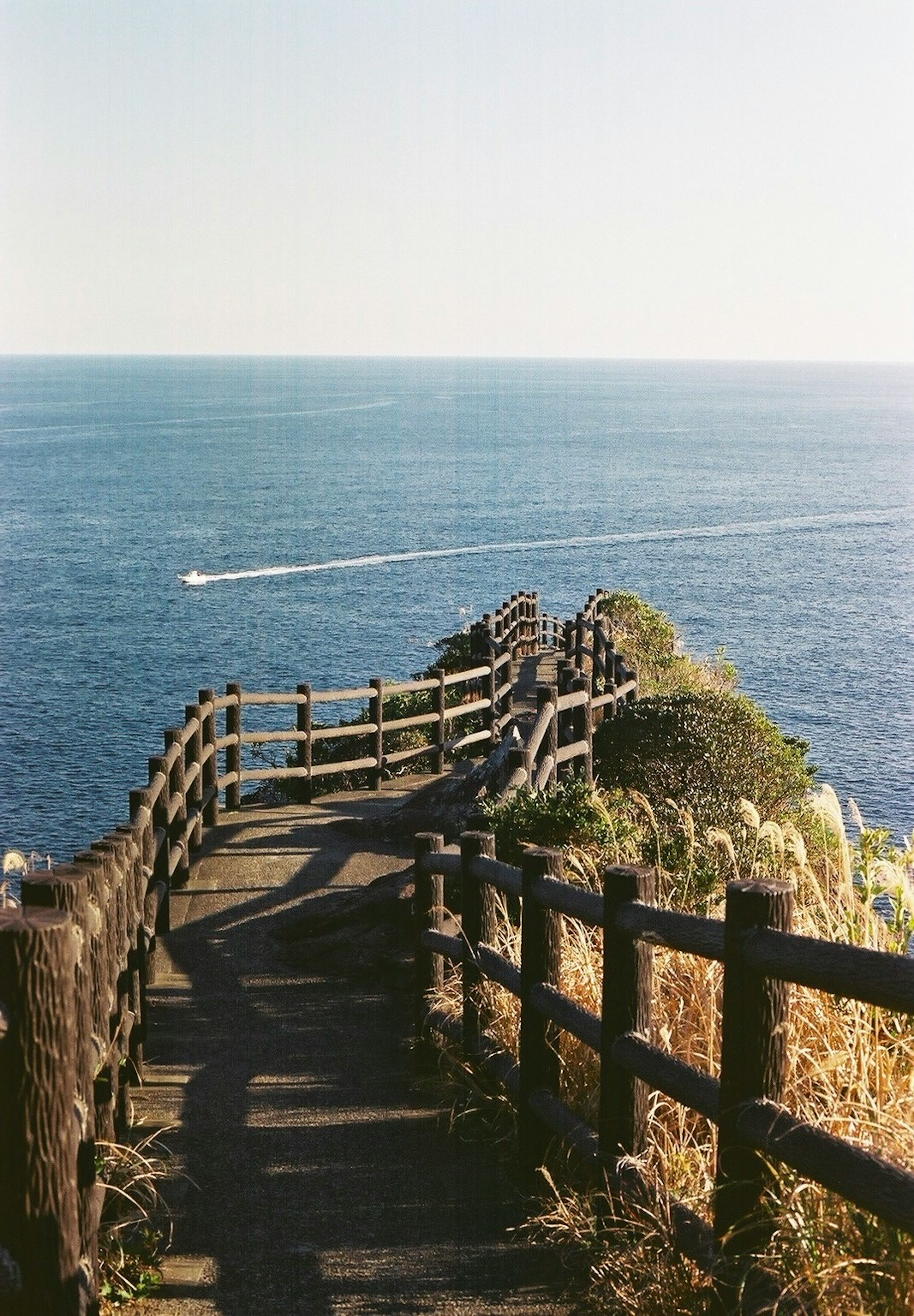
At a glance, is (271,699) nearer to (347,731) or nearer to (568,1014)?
(347,731)

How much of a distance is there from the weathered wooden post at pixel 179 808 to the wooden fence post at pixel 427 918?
3847 millimetres

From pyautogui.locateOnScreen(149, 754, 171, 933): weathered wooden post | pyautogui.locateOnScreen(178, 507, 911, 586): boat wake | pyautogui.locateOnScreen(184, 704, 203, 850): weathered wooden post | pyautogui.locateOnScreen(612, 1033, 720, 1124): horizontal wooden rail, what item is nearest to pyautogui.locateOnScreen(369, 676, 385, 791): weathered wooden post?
pyautogui.locateOnScreen(184, 704, 203, 850): weathered wooden post

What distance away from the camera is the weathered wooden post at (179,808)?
11852 mm

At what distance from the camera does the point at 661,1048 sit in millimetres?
5148

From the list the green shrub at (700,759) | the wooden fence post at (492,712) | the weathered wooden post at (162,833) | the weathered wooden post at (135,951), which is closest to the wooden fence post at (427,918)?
the weathered wooden post at (135,951)

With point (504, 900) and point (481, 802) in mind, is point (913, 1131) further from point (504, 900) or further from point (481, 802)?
point (481, 802)

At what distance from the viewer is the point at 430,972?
26.6 feet

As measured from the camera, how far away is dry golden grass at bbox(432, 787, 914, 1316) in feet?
13.2

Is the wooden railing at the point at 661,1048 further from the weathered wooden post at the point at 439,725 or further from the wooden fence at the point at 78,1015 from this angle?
the weathered wooden post at the point at 439,725

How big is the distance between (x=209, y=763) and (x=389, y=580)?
63114 mm

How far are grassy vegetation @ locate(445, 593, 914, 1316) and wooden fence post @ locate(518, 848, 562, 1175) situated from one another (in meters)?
0.18

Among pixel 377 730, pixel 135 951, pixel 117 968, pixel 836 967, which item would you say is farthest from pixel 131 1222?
pixel 377 730

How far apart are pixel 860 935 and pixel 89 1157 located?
10.8 ft

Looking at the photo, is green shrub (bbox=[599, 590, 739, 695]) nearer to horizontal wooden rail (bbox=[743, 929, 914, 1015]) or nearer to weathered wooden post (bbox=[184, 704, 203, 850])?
weathered wooden post (bbox=[184, 704, 203, 850])
